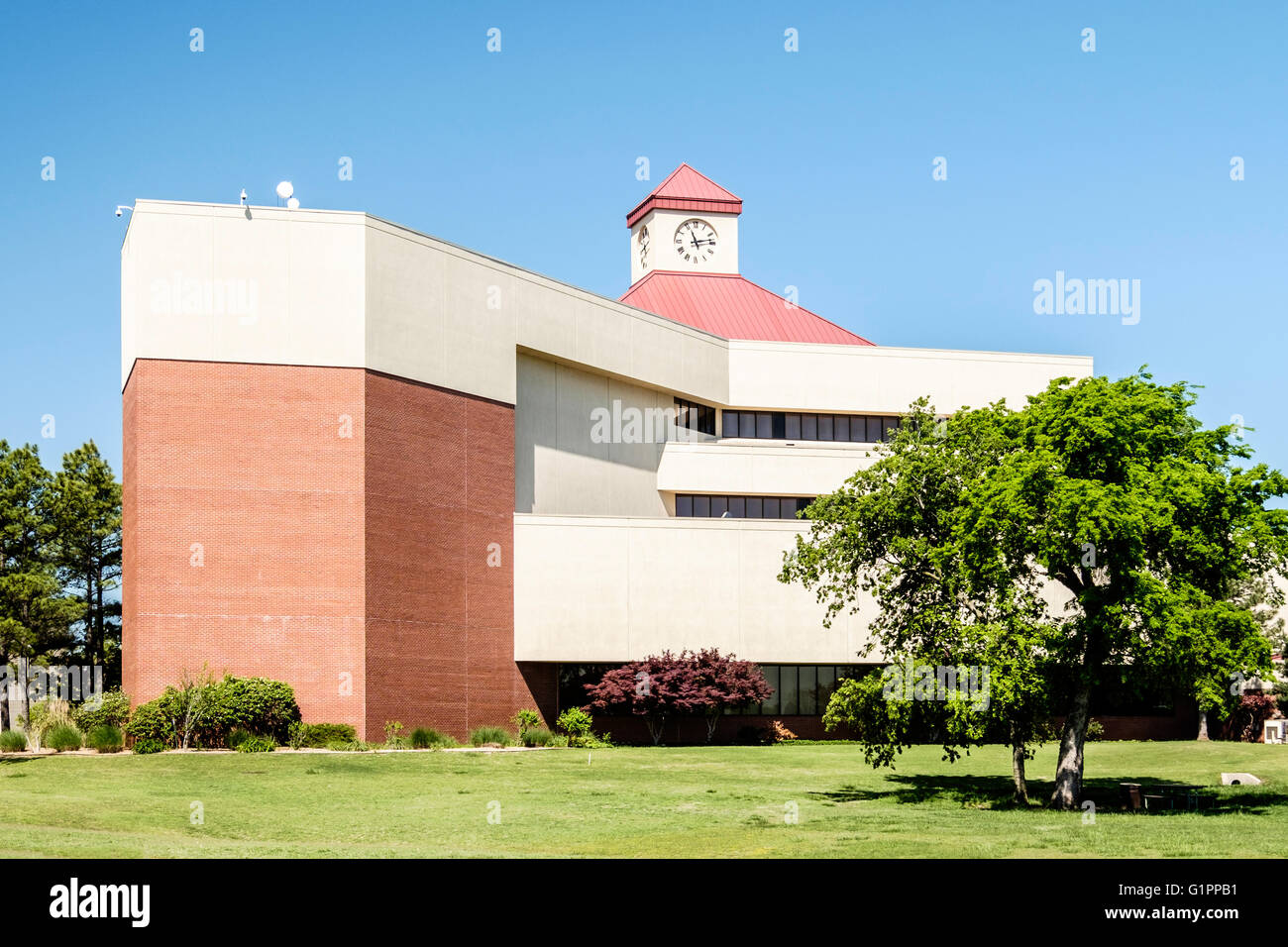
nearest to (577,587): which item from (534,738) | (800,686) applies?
(534,738)

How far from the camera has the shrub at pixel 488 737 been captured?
42.5 meters

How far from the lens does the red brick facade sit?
39000 mm

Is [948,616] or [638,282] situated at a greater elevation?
[638,282]

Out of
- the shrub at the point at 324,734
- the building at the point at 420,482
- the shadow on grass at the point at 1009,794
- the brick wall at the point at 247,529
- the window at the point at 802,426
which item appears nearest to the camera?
the shadow on grass at the point at 1009,794

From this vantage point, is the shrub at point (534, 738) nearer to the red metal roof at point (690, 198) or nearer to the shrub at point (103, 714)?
the shrub at point (103, 714)

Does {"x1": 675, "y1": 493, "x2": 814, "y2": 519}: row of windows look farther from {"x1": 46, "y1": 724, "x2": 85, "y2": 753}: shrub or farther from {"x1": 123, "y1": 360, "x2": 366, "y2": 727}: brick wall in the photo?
{"x1": 46, "y1": 724, "x2": 85, "y2": 753}: shrub

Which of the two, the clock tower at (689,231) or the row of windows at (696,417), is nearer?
the row of windows at (696,417)

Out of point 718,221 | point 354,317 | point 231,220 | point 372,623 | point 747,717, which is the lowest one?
point 747,717

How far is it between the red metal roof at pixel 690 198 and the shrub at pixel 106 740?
38.6 meters

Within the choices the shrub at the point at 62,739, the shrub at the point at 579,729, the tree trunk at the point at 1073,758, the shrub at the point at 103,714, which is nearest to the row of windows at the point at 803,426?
the shrub at the point at 579,729
